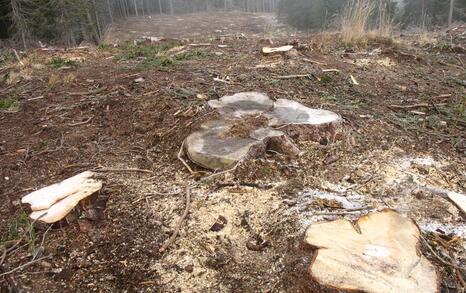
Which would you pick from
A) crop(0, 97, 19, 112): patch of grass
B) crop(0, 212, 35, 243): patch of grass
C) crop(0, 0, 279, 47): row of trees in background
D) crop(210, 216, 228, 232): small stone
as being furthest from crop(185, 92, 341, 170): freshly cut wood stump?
crop(0, 0, 279, 47): row of trees in background

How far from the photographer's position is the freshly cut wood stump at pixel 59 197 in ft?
7.23

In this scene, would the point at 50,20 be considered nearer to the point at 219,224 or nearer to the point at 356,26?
the point at 356,26

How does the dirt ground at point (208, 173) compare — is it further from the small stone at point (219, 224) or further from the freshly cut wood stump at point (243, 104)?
the freshly cut wood stump at point (243, 104)

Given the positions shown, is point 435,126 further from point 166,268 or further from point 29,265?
point 29,265

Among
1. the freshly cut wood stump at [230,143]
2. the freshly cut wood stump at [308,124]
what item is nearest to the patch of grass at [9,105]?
the freshly cut wood stump at [230,143]

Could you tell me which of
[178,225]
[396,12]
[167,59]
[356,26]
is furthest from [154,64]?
[396,12]

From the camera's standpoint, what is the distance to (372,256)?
1751mm

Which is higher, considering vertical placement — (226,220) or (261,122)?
(261,122)

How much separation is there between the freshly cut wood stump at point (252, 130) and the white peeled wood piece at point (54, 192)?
2.58 feet

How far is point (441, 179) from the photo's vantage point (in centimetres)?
263

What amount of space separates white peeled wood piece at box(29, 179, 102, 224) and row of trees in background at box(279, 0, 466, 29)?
622 inches

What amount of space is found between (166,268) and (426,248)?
1.38 meters

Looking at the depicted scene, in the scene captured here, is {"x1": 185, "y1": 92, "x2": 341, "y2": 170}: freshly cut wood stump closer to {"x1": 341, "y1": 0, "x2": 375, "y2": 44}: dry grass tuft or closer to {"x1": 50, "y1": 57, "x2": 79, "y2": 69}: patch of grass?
{"x1": 50, "y1": 57, "x2": 79, "y2": 69}: patch of grass

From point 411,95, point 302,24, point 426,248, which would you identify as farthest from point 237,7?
point 426,248
